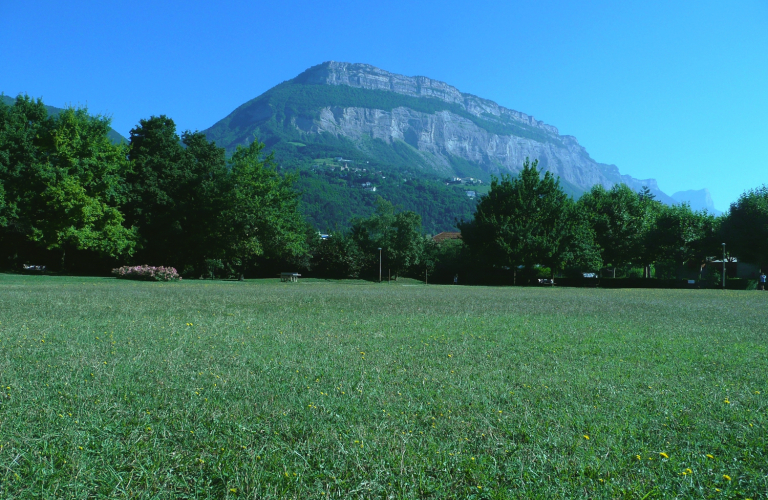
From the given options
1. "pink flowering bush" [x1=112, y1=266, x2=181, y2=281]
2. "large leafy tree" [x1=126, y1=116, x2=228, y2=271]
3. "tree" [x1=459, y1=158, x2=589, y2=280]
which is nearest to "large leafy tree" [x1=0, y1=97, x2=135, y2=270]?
"large leafy tree" [x1=126, y1=116, x2=228, y2=271]

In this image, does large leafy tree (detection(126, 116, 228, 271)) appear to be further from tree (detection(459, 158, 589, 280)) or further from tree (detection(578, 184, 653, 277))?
tree (detection(578, 184, 653, 277))

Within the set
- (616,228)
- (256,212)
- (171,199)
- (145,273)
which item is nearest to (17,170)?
(171,199)

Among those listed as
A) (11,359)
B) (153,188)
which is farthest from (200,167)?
(11,359)

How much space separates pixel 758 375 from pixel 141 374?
300 inches

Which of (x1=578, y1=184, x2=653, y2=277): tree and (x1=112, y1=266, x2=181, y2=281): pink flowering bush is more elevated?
(x1=578, y1=184, x2=653, y2=277): tree

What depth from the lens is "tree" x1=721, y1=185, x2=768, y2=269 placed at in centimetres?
4194

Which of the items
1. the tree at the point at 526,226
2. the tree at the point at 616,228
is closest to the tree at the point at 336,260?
the tree at the point at 526,226

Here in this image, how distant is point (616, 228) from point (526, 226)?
13.5 m

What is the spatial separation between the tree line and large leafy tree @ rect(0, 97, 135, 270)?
9 centimetres

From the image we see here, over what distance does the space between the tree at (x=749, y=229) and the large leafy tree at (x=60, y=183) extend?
49.9m

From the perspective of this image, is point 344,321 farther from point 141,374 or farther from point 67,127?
point 67,127

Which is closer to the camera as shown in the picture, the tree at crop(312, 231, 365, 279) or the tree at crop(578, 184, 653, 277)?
the tree at crop(578, 184, 653, 277)

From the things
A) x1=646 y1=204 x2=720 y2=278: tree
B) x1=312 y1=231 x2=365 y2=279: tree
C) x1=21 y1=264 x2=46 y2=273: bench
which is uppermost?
x1=646 y1=204 x2=720 y2=278: tree

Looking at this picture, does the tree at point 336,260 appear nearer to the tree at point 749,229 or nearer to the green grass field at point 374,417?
the tree at point 749,229
